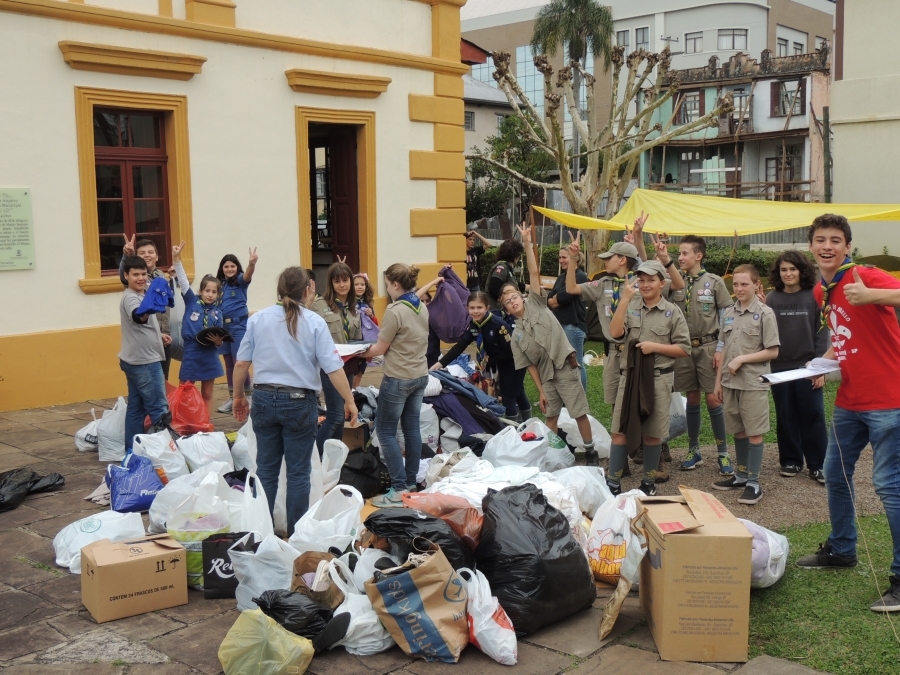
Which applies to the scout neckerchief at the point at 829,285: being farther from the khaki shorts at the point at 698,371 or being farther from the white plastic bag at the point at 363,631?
the white plastic bag at the point at 363,631

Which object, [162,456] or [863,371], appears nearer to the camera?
[863,371]

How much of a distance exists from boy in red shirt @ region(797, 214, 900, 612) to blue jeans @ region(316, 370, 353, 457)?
3.47 meters

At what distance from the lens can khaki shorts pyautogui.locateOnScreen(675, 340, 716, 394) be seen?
23.8ft

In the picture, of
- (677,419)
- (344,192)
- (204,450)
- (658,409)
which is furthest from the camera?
(344,192)

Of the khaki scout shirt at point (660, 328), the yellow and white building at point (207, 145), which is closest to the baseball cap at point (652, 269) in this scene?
the khaki scout shirt at point (660, 328)

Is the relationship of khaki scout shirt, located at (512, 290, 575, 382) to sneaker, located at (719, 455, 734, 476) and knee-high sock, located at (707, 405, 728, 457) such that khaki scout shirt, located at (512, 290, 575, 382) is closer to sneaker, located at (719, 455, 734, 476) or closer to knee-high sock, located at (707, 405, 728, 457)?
knee-high sock, located at (707, 405, 728, 457)

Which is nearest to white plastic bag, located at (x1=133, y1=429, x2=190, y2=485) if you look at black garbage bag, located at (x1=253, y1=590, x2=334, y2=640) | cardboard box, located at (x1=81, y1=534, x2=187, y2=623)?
cardboard box, located at (x1=81, y1=534, x2=187, y2=623)

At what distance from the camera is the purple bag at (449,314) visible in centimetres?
862

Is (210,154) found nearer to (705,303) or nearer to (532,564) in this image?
(705,303)

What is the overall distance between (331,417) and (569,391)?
1824 mm

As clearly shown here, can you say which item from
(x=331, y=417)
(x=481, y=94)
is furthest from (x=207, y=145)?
(x=481, y=94)

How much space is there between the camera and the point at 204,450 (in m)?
6.75

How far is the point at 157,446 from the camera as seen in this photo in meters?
6.56

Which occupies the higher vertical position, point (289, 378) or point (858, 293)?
point (858, 293)
